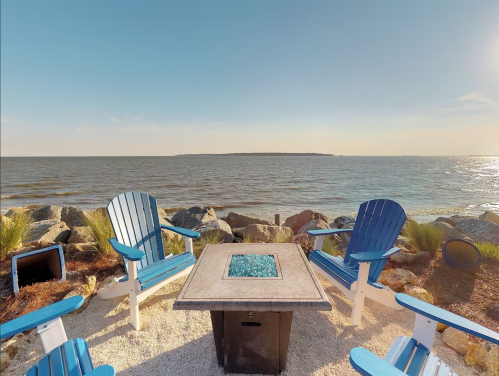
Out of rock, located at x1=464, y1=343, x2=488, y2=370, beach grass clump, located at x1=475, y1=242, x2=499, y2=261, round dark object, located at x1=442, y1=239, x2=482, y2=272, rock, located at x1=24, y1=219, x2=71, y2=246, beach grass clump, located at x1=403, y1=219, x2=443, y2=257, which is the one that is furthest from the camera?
rock, located at x1=24, y1=219, x2=71, y2=246

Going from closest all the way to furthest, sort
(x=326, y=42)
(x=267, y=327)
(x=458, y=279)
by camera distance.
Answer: (x=267, y=327) < (x=458, y=279) < (x=326, y=42)

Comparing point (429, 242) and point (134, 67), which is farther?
point (134, 67)

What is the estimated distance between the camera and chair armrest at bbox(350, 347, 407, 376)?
877mm

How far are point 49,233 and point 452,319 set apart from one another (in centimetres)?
573

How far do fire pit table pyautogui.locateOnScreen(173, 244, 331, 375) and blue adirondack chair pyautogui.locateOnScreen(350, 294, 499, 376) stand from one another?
0.41 metres

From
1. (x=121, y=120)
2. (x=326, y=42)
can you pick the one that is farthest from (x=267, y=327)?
(x=121, y=120)

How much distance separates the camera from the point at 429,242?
351 centimetres

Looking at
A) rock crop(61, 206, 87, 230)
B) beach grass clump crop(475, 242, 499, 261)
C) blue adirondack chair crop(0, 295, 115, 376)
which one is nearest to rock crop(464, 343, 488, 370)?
beach grass clump crop(475, 242, 499, 261)

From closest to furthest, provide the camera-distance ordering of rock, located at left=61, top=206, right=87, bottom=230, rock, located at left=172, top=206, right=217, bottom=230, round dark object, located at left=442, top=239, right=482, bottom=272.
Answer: round dark object, located at left=442, top=239, right=482, bottom=272 < rock, located at left=172, top=206, right=217, bottom=230 < rock, located at left=61, top=206, right=87, bottom=230

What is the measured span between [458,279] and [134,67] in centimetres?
894

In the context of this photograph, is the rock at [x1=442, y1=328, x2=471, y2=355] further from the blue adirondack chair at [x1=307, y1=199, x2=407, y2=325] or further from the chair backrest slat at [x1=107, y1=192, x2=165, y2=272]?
the chair backrest slat at [x1=107, y1=192, x2=165, y2=272]

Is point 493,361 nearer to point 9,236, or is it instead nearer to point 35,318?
point 35,318

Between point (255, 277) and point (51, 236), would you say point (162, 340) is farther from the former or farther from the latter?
point (51, 236)

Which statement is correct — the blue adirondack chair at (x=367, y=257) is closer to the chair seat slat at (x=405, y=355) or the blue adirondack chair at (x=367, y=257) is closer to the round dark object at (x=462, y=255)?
the chair seat slat at (x=405, y=355)
